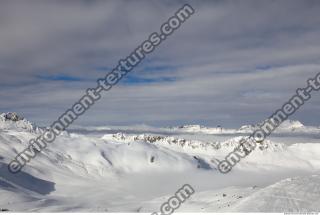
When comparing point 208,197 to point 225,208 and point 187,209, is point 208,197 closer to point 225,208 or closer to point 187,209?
point 187,209

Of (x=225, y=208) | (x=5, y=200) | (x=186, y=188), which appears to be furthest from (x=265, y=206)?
(x=5, y=200)

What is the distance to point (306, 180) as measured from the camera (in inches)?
2549

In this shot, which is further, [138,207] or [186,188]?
[138,207]

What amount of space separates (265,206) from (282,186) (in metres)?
8.81

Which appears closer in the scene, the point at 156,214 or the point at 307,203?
the point at 156,214

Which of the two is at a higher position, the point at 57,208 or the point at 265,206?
A: the point at 57,208

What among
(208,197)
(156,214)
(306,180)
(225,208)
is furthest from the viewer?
(208,197)

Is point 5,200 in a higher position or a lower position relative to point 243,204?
higher

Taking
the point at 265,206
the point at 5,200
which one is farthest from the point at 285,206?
the point at 5,200

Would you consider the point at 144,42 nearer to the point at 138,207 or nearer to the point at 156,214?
the point at 138,207

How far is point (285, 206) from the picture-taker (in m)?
53.4

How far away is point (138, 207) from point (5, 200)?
209ft

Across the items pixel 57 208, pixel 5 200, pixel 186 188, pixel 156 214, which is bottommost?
pixel 156 214

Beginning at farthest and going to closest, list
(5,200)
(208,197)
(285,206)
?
1. (5,200)
2. (208,197)
3. (285,206)
